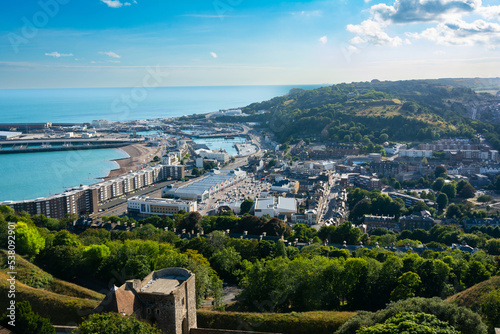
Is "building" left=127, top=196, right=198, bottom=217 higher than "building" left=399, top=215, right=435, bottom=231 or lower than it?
higher

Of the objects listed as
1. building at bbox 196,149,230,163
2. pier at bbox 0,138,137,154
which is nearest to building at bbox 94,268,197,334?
building at bbox 196,149,230,163

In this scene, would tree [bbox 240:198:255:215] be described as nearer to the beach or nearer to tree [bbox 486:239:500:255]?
tree [bbox 486:239:500:255]

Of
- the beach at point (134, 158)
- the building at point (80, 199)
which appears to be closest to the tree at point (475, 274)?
the building at point (80, 199)

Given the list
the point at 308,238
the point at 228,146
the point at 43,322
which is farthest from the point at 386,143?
the point at 43,322

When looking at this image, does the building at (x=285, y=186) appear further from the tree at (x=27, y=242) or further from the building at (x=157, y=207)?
the tree at (x=27, y=242)

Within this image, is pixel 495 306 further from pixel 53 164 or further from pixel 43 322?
pixel 53 164
